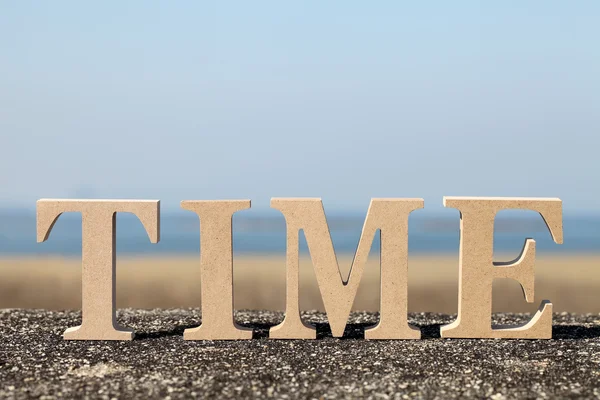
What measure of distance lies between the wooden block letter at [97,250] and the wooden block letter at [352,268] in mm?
2031

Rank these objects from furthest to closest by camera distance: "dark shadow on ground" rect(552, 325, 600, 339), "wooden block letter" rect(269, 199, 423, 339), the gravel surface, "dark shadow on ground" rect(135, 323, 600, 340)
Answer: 1. "dark shadow on ground" rect(552, 325, 600, 339)
2. "dark shadow on ground" rect(135, 323, 600, 340)
3. "wooden block letter" rect(269, 199, 423, 339)
4. the gravel surface

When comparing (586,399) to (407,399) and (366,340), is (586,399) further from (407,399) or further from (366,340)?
(366,340)

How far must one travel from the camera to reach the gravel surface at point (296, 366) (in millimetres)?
7367

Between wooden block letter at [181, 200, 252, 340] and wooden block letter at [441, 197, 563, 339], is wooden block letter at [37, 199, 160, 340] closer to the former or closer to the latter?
wooden block letter at [181, 200, 252, 340]

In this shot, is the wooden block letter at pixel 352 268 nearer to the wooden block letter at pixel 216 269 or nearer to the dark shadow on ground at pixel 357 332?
the dark shadow on ground at pixel 357 332

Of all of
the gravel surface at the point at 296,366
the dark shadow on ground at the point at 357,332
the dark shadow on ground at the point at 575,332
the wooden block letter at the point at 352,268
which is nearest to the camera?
the gravel surface at the point at 296,366

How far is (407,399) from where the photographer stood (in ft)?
23.3

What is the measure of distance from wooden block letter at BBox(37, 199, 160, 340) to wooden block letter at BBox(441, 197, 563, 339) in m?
4.47

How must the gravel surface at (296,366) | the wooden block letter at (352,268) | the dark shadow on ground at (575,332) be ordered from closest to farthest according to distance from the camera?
1. the gravel surface at (296,366)
2. the wooden block letter at (352,268)
3. the dark shadow on ground at (575,332)

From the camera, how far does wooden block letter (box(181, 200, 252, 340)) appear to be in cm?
975

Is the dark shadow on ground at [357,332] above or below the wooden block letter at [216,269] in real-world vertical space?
Answer: below

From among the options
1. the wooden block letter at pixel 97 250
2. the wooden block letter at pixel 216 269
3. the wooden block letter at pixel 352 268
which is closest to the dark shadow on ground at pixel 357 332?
the wooden block letter at pixel 352 268

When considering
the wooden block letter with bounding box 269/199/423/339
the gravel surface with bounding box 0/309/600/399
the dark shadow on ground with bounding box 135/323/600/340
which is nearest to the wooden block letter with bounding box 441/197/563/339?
the gravel surface with bounding box 0/309/600/399

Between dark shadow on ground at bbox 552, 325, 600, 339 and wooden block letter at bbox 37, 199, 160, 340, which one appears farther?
dark shadow on ground at bbox 552, 325, 600, 339
